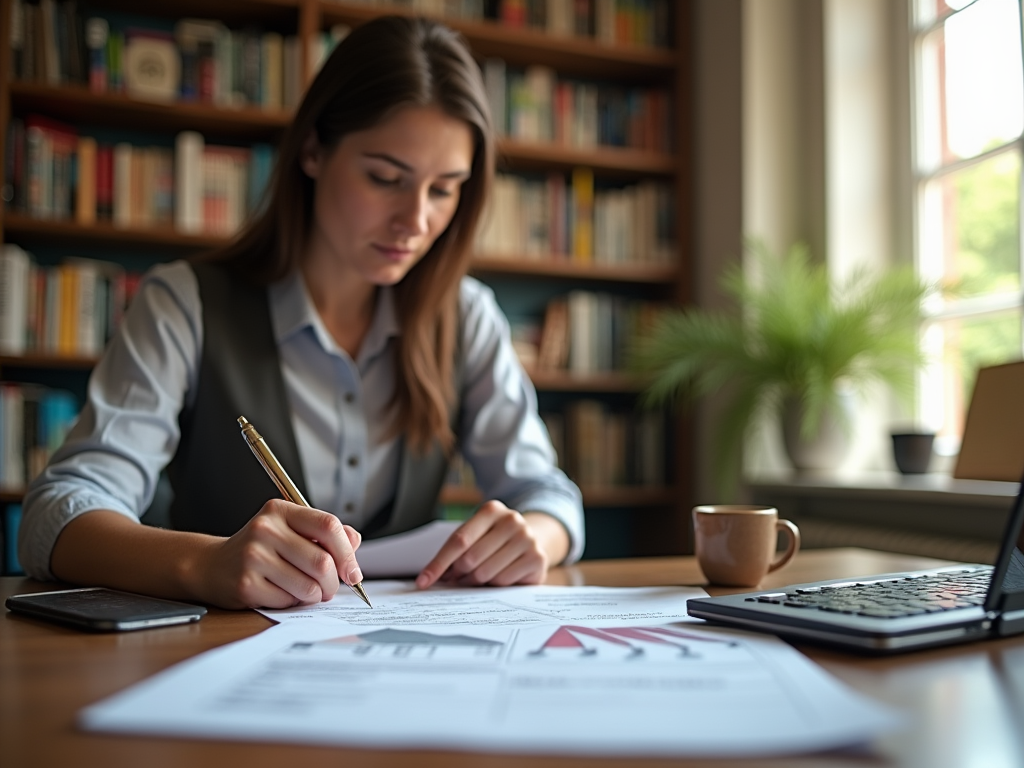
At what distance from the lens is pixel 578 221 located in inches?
124

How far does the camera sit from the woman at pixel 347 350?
124cm

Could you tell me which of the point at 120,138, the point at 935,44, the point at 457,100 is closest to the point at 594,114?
the point at 935,44

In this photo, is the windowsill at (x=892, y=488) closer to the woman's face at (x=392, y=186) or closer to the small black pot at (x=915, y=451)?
the small black pot at (x=915, y=451)

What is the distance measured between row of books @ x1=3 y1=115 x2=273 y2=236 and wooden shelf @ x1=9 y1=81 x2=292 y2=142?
0.05 m

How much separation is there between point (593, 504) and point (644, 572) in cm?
203

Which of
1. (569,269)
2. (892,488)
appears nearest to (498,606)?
(892,488)

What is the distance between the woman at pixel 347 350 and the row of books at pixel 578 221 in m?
1.41

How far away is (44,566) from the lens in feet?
3.30

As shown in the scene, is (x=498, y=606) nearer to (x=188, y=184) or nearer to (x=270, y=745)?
(x=270, y=745)

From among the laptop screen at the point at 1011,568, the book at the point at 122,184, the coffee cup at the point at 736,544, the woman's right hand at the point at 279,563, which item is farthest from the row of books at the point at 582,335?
the laptop screen at the point at 1011,568

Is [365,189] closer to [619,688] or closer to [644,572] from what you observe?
[644,572]

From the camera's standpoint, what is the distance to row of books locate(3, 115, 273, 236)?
2.52 m

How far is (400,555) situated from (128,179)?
201cm

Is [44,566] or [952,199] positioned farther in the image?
[952,199]
